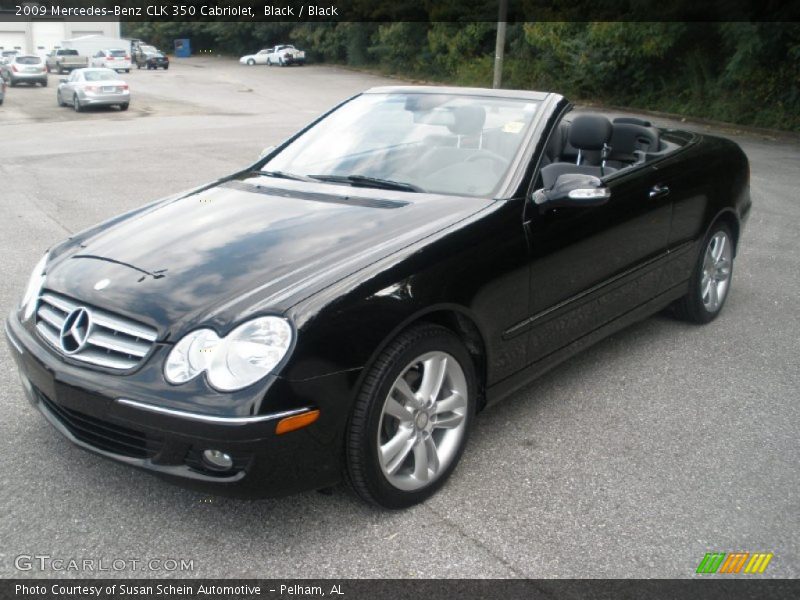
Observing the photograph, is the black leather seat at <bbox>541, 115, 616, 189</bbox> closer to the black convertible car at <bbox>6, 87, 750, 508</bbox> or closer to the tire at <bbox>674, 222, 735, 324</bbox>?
the black convertible car at <bbox>6, 87, 750, 508</bbox>

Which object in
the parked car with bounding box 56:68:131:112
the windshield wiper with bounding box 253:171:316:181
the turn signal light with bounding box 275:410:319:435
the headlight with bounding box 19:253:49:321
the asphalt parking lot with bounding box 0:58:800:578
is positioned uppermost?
the windshield wiper with bounding box 253:171:316:181

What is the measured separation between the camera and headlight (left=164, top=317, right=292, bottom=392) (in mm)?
2703

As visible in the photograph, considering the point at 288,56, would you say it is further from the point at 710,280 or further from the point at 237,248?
the point at 237,248

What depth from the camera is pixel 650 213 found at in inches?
176

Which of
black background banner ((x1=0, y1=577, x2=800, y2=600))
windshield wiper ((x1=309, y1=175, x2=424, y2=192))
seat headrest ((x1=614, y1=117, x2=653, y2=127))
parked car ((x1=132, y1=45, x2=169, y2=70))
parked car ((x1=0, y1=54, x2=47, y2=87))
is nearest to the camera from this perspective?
black background banner ((x1=0, y1=577, x2=800, y2=600))

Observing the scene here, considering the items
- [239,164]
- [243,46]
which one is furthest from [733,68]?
[243,46]

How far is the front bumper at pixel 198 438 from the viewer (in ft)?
8.71

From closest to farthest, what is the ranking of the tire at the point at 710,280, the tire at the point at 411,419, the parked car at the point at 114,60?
1. the tire at the point at 411,419
2. the tire at the point at 710,280
3. the parked car at the point at 114,60

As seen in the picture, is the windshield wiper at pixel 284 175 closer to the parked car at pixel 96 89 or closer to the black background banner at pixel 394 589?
the black background banner at pixel 394 589

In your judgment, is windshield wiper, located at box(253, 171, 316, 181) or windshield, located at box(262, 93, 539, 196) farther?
windshield wiper, located at box(253, 171, 316, 181)

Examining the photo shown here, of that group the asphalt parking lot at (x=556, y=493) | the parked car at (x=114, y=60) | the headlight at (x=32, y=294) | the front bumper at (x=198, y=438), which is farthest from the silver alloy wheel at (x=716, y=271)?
the parked car at (x=114, y=60)

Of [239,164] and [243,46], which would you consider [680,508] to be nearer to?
[239,164]

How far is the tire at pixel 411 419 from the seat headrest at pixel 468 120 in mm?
1389

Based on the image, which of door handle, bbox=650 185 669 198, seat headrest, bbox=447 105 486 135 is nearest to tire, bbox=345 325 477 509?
seat headrest, bbox=447 105 486 135
